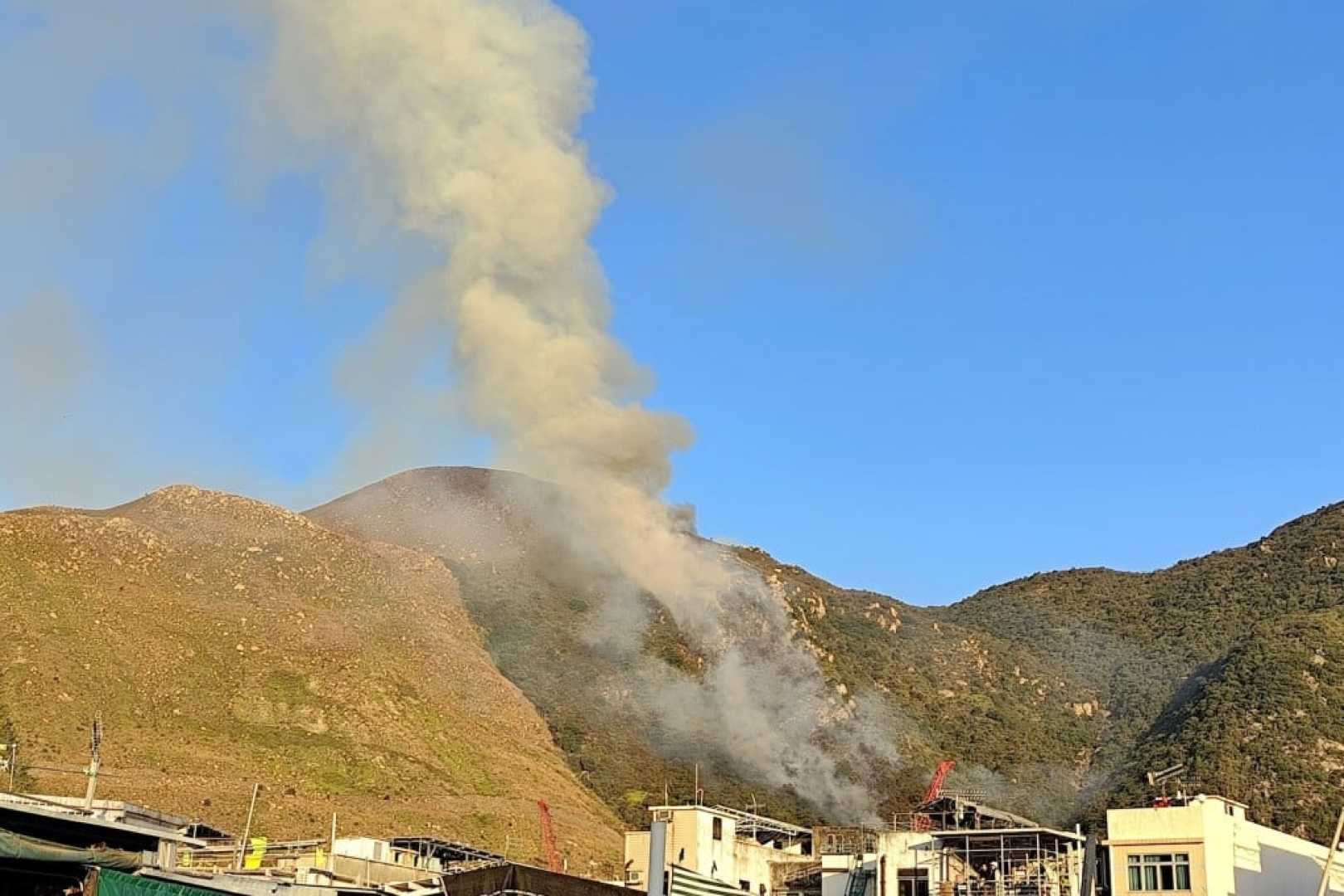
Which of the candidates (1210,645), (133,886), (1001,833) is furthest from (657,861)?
(1210,645)

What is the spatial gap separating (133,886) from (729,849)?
2174 inches

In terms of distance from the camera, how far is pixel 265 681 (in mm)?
148750

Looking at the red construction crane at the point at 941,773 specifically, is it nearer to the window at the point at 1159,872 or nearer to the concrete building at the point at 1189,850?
the concrete building at the point at 1189,850

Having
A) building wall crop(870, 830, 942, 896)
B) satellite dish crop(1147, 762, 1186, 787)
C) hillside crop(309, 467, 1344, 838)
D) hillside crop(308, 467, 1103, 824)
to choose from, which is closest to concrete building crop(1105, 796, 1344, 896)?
building wall crop(870, 830, 942, 896)

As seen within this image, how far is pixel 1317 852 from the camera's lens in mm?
81688

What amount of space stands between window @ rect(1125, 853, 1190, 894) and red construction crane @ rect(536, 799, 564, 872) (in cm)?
5057

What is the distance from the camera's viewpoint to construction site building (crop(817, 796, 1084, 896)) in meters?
76.9

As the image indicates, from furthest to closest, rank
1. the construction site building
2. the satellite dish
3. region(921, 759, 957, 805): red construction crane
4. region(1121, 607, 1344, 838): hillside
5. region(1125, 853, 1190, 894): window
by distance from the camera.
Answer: region(921, 759, 957, 805): red construction crane, region(1121, 607, 1344, 838): hillside, the satellite dish, the construction site building, region(1125, 853, 1190, 894): window

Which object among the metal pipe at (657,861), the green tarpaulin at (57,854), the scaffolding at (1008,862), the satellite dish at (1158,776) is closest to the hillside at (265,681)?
the satellite dish at (1158,776)

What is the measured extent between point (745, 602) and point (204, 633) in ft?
215

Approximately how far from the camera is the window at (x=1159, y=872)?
69812 millimetres

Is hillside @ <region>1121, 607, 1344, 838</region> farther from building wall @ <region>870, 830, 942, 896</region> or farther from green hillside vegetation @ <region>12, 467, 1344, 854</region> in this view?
building wall @ <region>870, 830, 942, 896</region>

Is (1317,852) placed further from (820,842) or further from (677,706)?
(677,706)

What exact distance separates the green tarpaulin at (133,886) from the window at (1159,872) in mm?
43783
